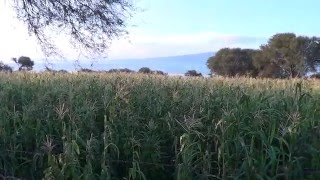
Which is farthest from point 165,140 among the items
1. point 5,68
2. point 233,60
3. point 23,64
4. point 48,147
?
point 233,60

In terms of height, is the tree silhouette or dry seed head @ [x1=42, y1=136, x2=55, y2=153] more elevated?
the tree silhouette

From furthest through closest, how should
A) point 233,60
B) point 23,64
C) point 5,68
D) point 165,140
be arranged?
point 233,60 < point 23,64 < point 5,68 < point 165,140

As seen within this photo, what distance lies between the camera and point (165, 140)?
3363mm

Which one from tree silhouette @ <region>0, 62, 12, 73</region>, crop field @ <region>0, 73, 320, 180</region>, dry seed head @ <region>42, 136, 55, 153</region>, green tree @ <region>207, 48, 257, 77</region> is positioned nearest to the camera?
crop field @ <region>0, 73, 320, 180</region>

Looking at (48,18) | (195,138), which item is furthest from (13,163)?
(48,18)

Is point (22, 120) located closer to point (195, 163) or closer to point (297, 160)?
point (195, 163)

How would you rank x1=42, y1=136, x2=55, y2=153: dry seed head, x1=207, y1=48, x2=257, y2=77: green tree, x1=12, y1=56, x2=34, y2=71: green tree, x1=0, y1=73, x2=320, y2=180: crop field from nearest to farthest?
x1=0, y1=73, x2=320, y2=180: crop field < x1=42, y1=136, x2=55, y2=153: dry seed head < x1=12, y1=56, x2=34, y2=71: green tree < x1=207, y1=48, x2=257, y2=77: green tree

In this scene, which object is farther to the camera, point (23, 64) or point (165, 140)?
point (23, 64)

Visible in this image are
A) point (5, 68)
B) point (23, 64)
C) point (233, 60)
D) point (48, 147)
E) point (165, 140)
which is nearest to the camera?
point (48, 147)

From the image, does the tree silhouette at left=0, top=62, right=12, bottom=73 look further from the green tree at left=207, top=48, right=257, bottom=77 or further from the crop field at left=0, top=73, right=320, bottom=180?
the green tree at left=207, top=48, right=257, bottom=77

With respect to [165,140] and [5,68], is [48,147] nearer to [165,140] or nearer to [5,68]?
[165,140]

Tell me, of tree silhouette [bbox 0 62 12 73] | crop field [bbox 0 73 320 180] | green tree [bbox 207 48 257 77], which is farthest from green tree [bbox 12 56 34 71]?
green tree [bbox 207 48 257 77]

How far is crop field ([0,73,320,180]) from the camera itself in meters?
2.96

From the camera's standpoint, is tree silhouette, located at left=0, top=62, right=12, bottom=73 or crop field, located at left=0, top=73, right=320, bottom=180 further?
tree silhouette, located at left=0, top=62, right=12, bottom=73
